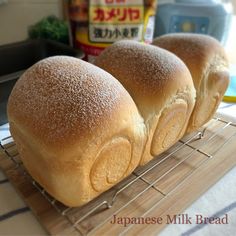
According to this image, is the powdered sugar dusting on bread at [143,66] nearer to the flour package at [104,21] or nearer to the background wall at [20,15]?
the flour package at [104,21]

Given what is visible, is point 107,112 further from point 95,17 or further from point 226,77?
point 95,17

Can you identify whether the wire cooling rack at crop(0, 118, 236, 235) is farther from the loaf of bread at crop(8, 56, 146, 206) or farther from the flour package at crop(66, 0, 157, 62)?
the flour package at crop(66, 0, 157, 62)

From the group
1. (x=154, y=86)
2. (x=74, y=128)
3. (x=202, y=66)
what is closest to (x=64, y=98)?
(x=74, y=128)

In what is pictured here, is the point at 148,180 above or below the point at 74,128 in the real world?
below

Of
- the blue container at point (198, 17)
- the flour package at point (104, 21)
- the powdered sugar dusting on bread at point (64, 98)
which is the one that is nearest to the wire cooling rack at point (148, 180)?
the powdered sugar dusting on bread at point (64, 98)

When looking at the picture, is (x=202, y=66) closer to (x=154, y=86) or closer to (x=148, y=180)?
(x=154, y=86)

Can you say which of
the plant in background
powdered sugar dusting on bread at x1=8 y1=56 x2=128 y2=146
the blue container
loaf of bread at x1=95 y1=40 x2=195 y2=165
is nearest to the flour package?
the plant in background
